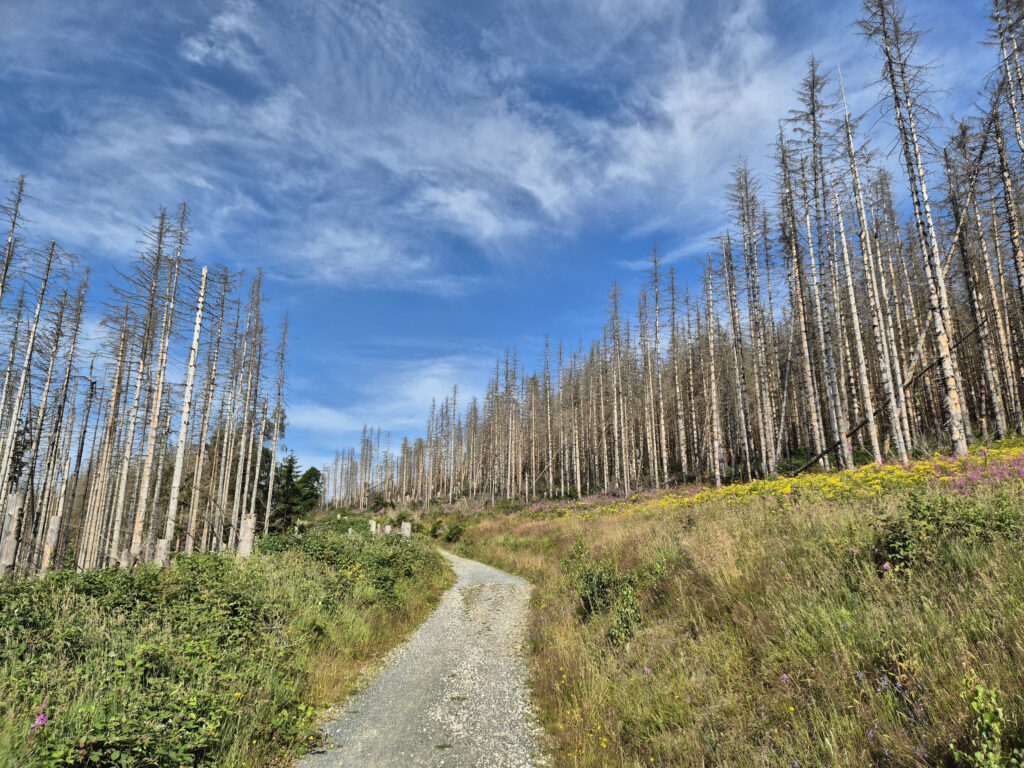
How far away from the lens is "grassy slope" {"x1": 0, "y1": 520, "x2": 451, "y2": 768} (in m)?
3.63

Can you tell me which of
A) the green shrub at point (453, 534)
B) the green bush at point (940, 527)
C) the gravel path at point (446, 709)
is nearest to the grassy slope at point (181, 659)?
the gravel path at point (446, 709)

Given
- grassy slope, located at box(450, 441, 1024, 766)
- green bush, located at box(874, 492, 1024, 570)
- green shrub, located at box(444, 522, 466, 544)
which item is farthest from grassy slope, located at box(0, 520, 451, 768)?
green shrub, located at box(444, 522, 466, 544)

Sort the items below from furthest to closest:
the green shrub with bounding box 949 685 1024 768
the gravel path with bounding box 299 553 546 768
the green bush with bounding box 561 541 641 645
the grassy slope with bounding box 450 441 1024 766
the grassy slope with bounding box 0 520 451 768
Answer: the green bush with bounding box 561 541 641 645
the gravel path with bounding box 299 553 546 768
the grassy slope with bounding box 0 520 451 768
the grassy slope with bounding box 450 441 1024 766
the green shrub with bounding box 949 685 1024 768

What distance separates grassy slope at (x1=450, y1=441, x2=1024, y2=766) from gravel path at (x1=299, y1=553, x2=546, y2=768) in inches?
19.6

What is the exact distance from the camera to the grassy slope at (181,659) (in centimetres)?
363

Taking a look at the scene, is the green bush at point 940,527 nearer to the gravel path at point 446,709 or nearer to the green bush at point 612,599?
the green bush at point 612,599

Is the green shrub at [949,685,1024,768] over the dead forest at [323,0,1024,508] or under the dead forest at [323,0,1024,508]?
under

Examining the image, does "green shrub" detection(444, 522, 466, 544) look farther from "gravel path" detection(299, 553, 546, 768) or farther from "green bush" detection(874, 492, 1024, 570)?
"green bush" detection(874, 492, 1024, 570)

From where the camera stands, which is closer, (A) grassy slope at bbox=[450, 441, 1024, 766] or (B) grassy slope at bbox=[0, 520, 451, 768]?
(A) grassy slope at bbox=[450, 441, 1024, 766]

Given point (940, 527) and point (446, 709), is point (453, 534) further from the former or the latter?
point (940, 527)

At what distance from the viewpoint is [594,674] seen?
588 cm

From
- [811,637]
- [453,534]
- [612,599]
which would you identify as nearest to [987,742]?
[811,637]

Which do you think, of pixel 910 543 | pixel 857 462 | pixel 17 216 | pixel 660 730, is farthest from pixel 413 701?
pixel 17 216

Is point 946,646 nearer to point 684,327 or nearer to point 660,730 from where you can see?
point 660,730
